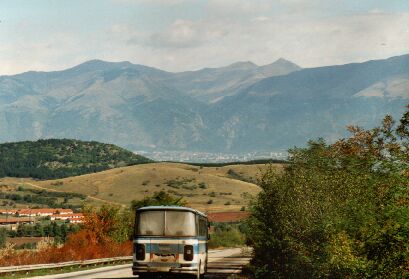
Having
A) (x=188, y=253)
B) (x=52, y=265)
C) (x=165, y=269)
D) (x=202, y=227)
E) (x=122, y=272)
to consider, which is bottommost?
(x=122, y=272)

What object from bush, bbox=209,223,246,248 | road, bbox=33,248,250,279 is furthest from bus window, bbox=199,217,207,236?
bush, bbox=209,223,246,248

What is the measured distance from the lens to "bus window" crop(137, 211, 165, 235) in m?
27.2

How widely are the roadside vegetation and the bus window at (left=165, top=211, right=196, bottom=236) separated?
390 cm

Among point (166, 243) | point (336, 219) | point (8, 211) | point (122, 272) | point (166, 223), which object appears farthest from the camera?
point (8, 211)

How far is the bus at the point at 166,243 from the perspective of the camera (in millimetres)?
26719

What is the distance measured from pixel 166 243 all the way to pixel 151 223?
3.64ft

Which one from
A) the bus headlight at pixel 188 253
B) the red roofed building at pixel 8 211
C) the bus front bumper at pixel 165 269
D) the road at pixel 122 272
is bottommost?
the road at pixel 122 272

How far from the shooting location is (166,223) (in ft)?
89.7

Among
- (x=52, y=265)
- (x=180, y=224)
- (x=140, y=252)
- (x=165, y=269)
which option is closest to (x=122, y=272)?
(x=52, y=265)

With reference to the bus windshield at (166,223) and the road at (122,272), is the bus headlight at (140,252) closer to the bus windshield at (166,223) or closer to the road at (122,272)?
the bus windshield at (166,223)

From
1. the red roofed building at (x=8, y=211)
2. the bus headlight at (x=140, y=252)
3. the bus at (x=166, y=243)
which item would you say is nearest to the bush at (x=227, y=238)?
the red roofed building at (x=8, y=211)

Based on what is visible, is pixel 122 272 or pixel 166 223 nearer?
pixel 166 223

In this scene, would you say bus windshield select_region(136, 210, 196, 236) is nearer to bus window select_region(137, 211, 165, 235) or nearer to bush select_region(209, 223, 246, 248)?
bus window select_region(137, 211, 165, 235)

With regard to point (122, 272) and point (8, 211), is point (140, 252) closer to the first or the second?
point (122, 272)
